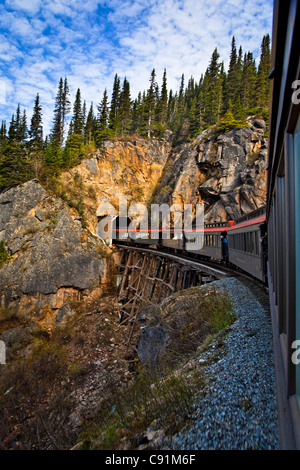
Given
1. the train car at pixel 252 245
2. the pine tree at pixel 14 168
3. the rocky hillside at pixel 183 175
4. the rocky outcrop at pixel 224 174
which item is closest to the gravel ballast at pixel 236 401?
the train car at pixel 252 245

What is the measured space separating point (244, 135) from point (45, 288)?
32222 mm

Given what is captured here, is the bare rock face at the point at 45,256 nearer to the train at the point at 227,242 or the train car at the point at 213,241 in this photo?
the train at the point at 227,242

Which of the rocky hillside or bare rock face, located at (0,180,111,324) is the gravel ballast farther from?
the rocky hillside

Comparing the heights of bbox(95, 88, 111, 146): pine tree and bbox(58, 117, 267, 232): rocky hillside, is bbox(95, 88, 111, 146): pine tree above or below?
above

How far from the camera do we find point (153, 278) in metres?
17.0

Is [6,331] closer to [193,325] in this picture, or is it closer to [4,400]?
[4,400]

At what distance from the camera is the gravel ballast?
6.93 feet

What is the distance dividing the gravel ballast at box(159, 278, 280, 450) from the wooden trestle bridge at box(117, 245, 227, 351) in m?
4.79

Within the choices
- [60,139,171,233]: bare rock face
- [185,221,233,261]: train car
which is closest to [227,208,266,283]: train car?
[185,221,233,261]: train car

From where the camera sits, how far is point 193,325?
6.49 m

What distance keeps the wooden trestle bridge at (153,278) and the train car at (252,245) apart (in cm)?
167

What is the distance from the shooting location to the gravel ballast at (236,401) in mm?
2113
